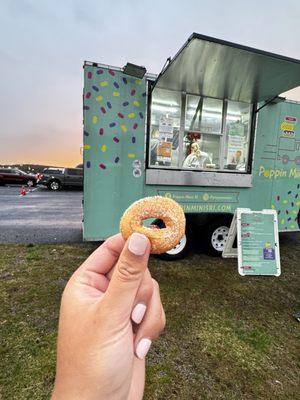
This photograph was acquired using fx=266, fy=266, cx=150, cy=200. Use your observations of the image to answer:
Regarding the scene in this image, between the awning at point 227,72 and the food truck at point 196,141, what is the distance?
0.06ft

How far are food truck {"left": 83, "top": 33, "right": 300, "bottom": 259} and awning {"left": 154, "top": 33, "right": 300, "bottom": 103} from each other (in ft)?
0.06

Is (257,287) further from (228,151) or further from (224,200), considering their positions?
(228,151)

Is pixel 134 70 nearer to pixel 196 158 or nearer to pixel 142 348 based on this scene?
pixel 196 158

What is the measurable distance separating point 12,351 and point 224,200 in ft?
15.5

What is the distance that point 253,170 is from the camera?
20.1ft

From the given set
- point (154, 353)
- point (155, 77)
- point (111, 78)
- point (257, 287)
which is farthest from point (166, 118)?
point (154, 353)

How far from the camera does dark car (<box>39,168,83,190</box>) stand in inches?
864

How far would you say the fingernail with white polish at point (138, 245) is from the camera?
1206mm

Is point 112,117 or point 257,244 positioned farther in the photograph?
point 112,117

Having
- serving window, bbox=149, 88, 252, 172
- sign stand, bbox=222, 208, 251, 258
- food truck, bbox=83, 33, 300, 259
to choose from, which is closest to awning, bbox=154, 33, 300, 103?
food truck, bbox=83, 33, 300, 259

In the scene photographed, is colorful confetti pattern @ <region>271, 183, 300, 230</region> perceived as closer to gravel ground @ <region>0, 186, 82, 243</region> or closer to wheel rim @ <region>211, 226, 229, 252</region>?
wheel rim @ <region>211, 226, 229, 252</region>

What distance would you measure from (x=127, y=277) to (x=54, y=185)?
22.3 meters

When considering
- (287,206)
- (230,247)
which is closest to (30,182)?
(230,247)

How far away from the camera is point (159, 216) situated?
1512 millimetres
